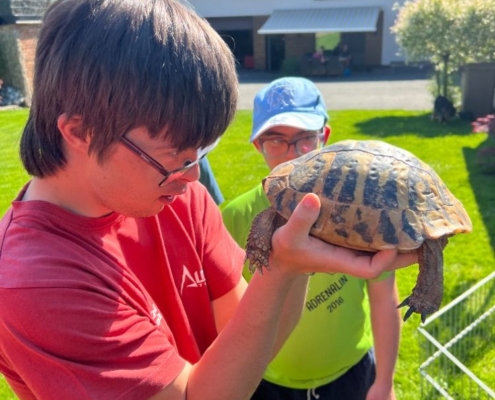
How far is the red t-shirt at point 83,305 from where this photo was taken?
4.03ft

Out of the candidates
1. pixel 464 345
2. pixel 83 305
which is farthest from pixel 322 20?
pixel 83 305

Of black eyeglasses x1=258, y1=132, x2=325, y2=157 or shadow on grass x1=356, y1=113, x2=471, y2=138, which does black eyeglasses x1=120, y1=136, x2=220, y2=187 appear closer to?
black eyeglasses x1=258, y1=132, x2=325, y2=157

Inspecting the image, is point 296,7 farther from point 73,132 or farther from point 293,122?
point 73,132

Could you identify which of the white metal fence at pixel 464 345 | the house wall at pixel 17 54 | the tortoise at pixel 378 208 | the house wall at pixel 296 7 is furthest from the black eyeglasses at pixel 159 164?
the house wall at pixel 296 7

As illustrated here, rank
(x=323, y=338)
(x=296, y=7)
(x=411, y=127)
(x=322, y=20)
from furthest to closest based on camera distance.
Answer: (x=296, y=7), (x=322, y=20), (x=411, y=127), (x=323, y=338)

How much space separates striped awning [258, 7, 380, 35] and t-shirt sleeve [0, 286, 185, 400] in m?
27.7

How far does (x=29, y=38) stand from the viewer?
1816cm

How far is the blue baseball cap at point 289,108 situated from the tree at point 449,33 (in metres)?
13.0

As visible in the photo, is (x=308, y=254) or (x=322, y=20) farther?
(x=322, y=20)

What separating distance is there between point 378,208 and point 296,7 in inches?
1234

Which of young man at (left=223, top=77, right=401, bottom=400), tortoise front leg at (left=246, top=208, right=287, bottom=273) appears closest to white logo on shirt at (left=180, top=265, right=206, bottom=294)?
tortoise front leg at (left=246, top=208, right=287, bottom=273)

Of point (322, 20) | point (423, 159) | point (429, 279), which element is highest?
point (429, 279)

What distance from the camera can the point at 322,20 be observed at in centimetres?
2894

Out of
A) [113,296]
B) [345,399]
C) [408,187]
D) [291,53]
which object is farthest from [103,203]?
[291,53]
